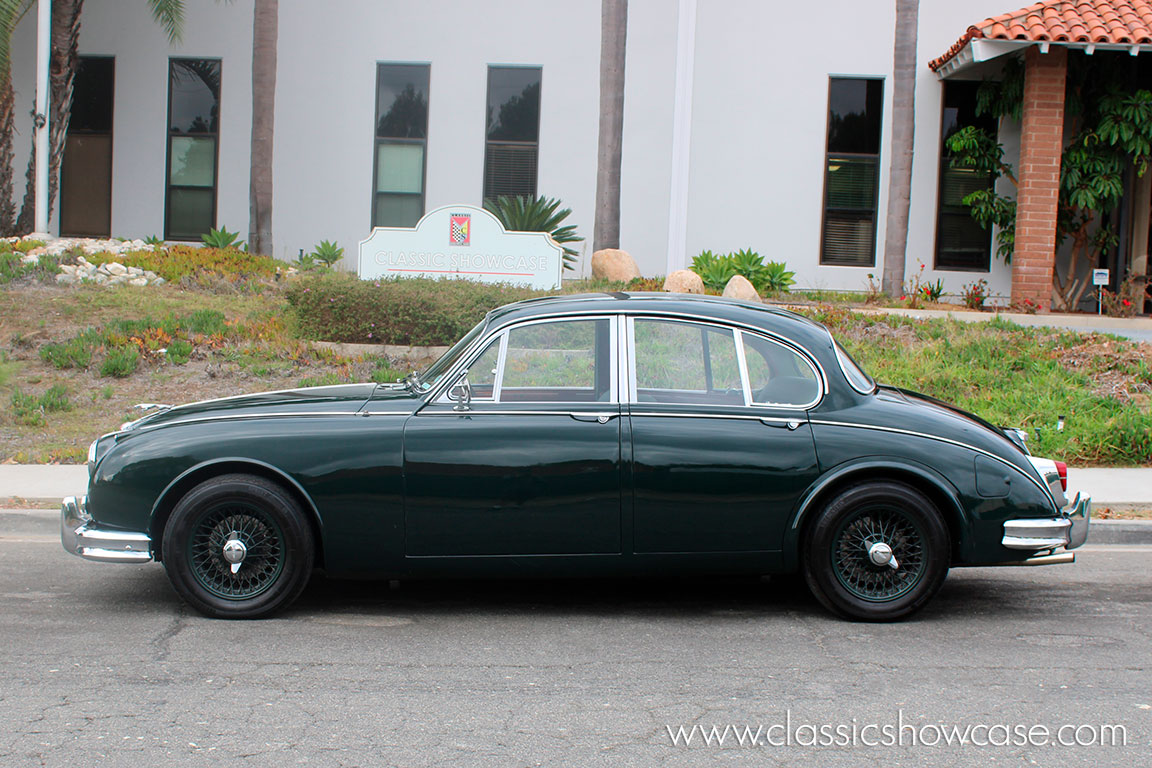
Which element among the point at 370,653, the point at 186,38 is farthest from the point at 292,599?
the point at 186,38

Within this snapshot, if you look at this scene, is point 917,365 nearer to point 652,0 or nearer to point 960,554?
point 960,554

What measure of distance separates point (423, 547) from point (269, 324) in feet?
26.8

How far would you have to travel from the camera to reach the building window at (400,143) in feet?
62.3

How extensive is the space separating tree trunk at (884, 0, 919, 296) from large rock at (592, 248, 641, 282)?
12.1 feet

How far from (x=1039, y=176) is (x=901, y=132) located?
2272 mm

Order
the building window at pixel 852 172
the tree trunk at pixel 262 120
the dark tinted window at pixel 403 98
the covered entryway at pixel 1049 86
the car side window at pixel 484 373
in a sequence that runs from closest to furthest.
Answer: the car side window at pixel 484 373, the covered entryway at pixel 1049 86, the tree trunk at pixel 262 120, the building window at pixel 852 172, the dark tinted window at pixel 403 98

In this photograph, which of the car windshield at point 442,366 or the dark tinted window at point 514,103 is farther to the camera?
the dark tinted window at point 514,103

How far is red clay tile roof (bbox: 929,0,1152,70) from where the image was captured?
14.8m

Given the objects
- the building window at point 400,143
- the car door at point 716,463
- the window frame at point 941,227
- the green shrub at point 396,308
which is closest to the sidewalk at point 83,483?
the car door at point 716,463

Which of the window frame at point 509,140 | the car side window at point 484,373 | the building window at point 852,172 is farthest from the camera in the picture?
the window frame at point 509,140

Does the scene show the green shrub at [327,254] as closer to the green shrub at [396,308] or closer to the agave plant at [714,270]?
the green shrub at [396,308]

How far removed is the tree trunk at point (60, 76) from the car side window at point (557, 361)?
1503 centimetres

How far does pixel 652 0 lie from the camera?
18406mm

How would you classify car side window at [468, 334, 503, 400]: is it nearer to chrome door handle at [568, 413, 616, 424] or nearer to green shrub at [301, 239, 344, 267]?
chrome door handle at [568, 413, 616, 424]
